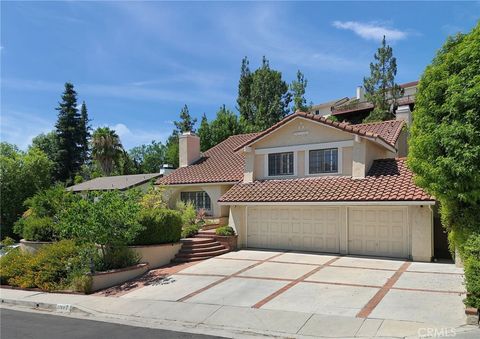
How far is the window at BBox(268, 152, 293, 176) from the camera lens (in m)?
20.4

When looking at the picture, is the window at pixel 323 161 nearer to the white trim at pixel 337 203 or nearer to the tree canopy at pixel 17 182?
the white trim at pixel 337 203

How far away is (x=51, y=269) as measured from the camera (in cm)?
1484

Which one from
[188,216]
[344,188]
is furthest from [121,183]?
[344,188]

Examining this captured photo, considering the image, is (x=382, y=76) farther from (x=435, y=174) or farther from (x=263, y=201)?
(x=435, y=174)

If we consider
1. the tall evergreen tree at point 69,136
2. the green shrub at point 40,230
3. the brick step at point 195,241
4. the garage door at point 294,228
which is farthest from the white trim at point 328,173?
the tall evergreen tree at point 69,136

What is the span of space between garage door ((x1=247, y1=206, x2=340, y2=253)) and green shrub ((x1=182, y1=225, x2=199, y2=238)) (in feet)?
8.48

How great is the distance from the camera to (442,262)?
50.1ft

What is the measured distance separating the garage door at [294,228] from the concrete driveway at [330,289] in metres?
1.11

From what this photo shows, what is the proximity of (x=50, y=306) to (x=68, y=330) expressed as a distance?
130 inches

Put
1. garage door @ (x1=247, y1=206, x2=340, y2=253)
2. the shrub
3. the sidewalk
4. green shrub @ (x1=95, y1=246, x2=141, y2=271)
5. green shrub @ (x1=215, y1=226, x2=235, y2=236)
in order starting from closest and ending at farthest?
1. the sidewalk
2. green shrub @ (x1=95, y1=246, x2=141, y2=271)
3. garage door @ (x1=247, y1=206, x2=340, y2=253)
4. green shrub @ (x1=215, y1=226, x2=235, y2=236)
5. the shrub

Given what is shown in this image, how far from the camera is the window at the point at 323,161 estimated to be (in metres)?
19.1

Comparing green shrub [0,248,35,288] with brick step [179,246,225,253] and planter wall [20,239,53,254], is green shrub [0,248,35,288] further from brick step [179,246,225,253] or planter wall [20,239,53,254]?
brick step [179,246,225,253]

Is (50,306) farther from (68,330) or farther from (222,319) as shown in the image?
(222,319)

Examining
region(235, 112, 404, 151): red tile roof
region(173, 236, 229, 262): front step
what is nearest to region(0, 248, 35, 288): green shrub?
region(173, 236, 229, 262): front step
